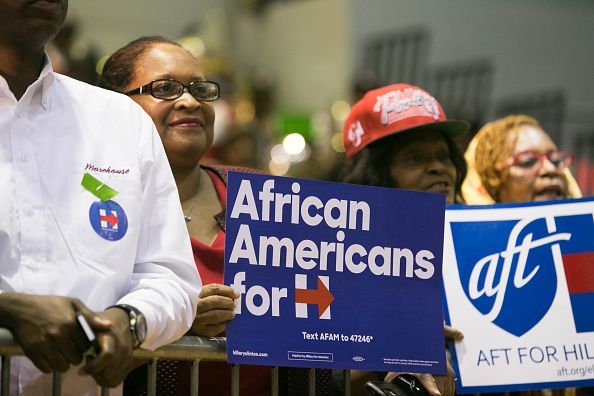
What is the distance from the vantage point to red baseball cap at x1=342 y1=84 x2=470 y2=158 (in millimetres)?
4402

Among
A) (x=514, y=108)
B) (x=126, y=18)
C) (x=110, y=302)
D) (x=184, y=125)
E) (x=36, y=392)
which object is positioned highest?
(x=126, y=18)

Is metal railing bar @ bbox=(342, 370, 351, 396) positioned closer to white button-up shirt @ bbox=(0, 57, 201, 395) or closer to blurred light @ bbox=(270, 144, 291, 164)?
white button-up shirt @ bbox=(0, 57, 201, 395)

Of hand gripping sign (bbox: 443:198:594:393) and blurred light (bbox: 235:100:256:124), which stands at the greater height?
blurred light (bbox: 235:100:256:124)

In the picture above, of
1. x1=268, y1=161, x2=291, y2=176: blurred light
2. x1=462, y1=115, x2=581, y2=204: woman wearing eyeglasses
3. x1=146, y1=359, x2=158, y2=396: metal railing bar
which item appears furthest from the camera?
x1=268, y1=161, x2=291, y2=176: blurred light

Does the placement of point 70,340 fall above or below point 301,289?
below

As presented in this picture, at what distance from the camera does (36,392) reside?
Answer: 2.80m

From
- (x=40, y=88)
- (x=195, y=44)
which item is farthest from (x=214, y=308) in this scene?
(x=195, y=44)

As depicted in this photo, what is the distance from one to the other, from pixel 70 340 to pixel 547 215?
6.44 ft

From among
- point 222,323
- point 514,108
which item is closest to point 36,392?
point 222,323

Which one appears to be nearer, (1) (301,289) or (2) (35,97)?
(2) (35,97)

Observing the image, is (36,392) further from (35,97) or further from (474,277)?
(474,277)

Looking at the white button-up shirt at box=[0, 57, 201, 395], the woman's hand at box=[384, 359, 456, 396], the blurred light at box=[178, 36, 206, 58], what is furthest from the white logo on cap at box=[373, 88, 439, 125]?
the blurred light at box=[178, 36, 206, 58]

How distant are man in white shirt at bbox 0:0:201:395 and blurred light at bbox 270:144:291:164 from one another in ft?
25.4

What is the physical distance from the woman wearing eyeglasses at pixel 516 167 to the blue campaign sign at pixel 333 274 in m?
1.61
